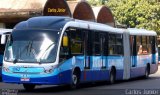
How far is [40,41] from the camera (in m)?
20.0

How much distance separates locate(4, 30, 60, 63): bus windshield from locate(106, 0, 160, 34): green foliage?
49781mm

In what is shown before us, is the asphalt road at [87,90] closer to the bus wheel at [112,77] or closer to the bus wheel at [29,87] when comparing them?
the bus wheel at [29,87]

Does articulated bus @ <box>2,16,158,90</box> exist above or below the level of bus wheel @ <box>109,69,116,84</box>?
above

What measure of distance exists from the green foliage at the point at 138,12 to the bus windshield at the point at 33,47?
163ft

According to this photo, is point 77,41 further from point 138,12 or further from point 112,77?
point 138,12

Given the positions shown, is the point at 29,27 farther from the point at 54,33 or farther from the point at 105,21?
the point at 105,21

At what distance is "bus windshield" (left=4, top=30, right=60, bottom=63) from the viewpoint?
19.8 m

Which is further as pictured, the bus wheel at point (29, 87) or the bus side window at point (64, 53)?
the bus wheel at point (29, 87)

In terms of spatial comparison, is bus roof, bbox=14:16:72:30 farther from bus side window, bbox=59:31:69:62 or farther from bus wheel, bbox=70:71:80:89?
bus wheel, bbox=70:71:80:89

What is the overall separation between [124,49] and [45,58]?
963 cm

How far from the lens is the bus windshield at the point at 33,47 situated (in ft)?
65.0

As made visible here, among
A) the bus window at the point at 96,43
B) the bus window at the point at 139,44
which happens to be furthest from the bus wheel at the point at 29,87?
the bus window at the point at 139,44

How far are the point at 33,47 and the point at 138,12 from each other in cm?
5523

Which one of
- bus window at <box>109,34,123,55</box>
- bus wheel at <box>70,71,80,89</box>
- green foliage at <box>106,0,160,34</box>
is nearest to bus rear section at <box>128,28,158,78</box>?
bus window at <box>109,34,123,55</box>
